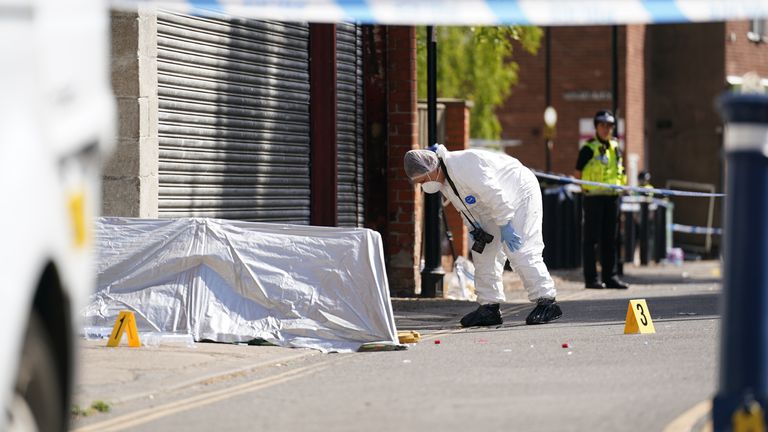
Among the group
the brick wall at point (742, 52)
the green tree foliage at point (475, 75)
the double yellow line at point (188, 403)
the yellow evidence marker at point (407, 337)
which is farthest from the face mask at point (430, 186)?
the brick wall at point (742, 52)

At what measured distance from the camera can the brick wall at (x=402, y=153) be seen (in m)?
17.3

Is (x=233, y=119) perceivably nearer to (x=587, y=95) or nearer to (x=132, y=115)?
(x=132, y=115)

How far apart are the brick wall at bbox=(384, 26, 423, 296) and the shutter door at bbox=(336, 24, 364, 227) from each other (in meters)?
0.40

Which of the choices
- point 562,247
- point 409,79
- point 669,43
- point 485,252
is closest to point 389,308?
point 485,252

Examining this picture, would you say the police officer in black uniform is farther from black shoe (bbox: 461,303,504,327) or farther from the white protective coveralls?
black shoe (bbox: 461,303,504,327)

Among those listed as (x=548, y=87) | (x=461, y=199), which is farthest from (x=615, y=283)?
(x=548, y=87)

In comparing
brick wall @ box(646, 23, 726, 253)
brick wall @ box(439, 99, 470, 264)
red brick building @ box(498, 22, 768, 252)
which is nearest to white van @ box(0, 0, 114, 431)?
brick wall @ box(439, 99, 470, 264)

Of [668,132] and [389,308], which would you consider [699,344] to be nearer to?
[389,308]

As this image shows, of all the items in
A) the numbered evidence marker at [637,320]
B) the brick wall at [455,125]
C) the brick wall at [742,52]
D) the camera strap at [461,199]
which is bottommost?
the numbered evidence marker at [637,320]

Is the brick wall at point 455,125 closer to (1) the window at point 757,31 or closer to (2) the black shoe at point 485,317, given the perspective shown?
(2) the black shoe at point 485,317

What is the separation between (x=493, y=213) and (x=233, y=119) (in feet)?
9.65

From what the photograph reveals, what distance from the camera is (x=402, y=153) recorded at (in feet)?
57.0

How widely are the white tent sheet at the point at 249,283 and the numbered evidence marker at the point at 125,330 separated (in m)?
0.49

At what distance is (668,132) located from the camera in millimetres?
39906
